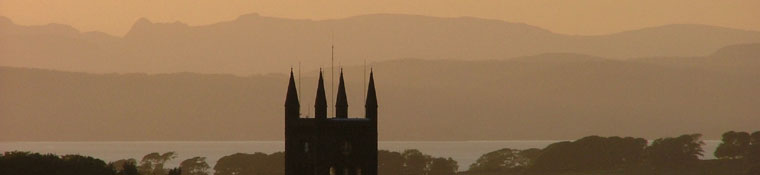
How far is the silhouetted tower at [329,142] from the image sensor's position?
126m

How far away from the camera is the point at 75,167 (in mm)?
159750

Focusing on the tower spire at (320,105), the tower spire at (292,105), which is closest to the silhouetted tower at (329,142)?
the tower spire at (292,105)

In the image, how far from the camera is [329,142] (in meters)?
126

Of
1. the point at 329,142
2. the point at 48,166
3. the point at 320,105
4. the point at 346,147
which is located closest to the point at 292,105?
the point at 320,105

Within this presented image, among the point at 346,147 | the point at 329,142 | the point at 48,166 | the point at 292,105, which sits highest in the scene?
the point at 292,105

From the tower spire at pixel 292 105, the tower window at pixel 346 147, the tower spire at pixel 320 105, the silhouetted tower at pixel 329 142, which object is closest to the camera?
the tower spire at pixel 320 105

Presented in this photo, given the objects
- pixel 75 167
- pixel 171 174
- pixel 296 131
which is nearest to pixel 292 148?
pixel 296 131

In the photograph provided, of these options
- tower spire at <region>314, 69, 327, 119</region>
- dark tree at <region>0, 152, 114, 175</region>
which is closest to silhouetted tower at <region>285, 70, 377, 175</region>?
tower spire at <region>314, 69, 327, 119</region>

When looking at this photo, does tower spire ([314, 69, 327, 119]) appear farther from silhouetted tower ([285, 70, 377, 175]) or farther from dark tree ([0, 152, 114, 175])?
dark tree ([0, 152, 114, 175])

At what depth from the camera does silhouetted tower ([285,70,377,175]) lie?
414 feet

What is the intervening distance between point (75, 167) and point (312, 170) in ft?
130

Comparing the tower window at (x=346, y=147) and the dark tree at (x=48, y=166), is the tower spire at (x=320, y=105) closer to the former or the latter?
the tower window at (x=346, y=147)

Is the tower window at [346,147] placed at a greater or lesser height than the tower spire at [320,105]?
lesser

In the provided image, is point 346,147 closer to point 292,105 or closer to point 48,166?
point 292,105
